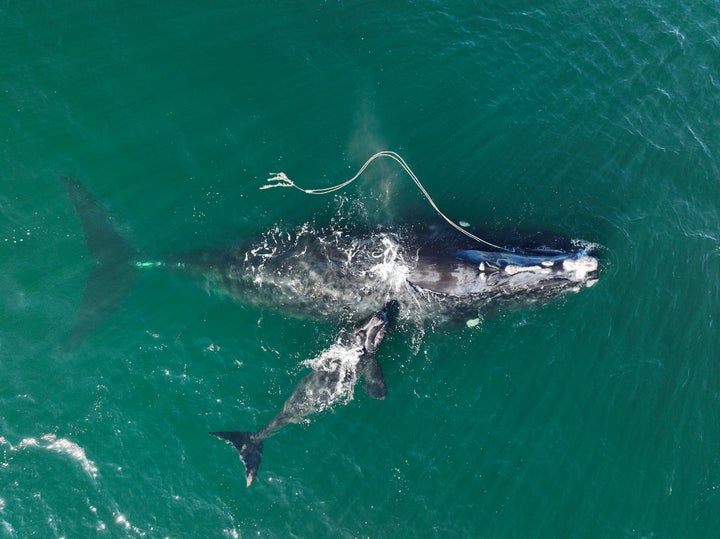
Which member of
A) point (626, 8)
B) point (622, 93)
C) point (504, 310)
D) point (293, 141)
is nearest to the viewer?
point (504, 310)

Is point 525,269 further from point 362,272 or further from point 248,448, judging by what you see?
point 248,448

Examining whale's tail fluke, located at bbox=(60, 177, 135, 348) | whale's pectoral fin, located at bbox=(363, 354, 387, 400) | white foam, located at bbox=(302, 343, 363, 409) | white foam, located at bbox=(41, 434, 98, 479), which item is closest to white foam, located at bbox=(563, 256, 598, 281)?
whale's pectoral fin, located at bbox=(363, 354, 387, 400)

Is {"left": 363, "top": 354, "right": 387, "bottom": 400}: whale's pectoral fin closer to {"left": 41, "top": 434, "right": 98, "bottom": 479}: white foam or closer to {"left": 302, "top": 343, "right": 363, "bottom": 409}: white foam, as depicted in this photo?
{"left": 302, "top": 343, "right": 363, "bottom": 409}: white foam

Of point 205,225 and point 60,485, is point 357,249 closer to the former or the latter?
point 205,225

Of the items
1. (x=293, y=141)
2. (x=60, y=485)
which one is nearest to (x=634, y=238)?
(x=293, y=141)

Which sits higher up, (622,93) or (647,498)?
(622,93)

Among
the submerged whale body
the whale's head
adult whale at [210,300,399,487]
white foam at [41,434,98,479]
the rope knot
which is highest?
the rope knot

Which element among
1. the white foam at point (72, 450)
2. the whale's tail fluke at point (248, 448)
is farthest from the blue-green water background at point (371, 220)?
the whale's tail fluke at point (248, 448)
